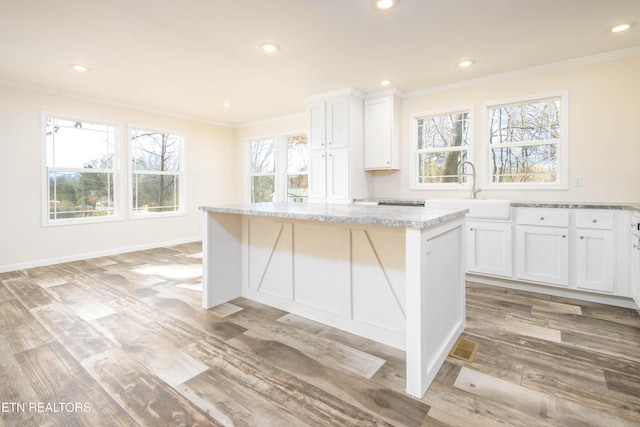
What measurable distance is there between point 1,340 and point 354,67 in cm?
393

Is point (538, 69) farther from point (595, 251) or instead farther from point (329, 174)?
point (329, 174)

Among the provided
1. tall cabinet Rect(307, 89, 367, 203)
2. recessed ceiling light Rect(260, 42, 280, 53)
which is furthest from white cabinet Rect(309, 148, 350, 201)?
recessed ceiling light Rect(260, 42, 280, 53)

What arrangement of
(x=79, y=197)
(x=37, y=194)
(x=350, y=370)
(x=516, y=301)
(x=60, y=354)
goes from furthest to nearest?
(x=79, y=197) < (x=37, y=194) < (x=516, y=301) < (x=60, y=354) < (x=350, y=370)

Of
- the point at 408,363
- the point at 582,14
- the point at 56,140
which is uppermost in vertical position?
the point at 582,14

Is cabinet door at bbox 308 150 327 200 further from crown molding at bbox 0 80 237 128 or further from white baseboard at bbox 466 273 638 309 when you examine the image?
crown molding at bbox 0 80 237 128

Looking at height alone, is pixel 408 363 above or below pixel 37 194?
below

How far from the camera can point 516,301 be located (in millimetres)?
3031

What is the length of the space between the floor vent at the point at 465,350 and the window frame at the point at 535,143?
2329mm

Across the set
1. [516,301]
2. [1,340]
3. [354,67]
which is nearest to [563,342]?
[516,301]

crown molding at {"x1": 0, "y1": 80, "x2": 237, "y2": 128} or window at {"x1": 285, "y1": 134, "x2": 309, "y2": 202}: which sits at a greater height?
crown molding at {"x1": 0, "y1": 80, "x2": 237, "y2": 128}

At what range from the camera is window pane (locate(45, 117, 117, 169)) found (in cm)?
449

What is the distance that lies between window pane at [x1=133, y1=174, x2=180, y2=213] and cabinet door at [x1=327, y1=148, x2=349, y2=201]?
3.25 meters

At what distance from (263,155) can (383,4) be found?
4574 mm

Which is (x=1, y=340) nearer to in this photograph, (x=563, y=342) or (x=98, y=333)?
(x=98, y=333)
